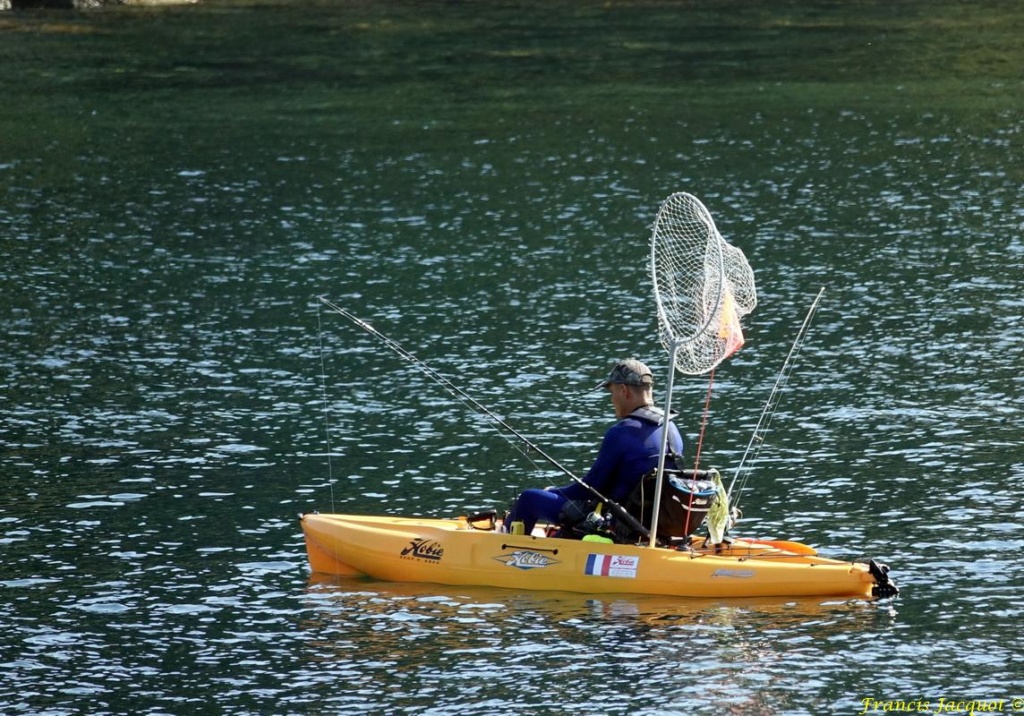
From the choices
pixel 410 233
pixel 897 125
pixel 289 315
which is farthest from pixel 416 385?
pixel 897 125

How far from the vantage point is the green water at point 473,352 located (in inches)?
627

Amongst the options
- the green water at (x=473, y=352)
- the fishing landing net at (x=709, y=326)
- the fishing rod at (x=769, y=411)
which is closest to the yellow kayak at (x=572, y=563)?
the green water at (x=473, y=352)

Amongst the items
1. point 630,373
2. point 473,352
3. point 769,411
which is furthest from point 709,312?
point 473,352

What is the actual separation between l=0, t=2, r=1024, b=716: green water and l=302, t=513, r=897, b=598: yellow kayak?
23 centimetres

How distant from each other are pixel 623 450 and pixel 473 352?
33.8 feet

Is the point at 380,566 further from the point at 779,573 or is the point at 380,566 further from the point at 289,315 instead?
the point at 289,315

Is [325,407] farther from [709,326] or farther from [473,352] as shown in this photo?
[709,326]

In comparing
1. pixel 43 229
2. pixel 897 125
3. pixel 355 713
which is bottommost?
pixel 355 713

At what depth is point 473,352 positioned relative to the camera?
1067 inches

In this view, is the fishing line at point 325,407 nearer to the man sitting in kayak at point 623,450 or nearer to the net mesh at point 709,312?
the man sitting in kayak at point 623,450

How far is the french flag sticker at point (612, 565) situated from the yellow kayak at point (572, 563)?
0.01 m

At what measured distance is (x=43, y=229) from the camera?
36.0 metres

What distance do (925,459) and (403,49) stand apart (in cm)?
4106

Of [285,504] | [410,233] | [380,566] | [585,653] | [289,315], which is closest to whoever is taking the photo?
[585,653]
